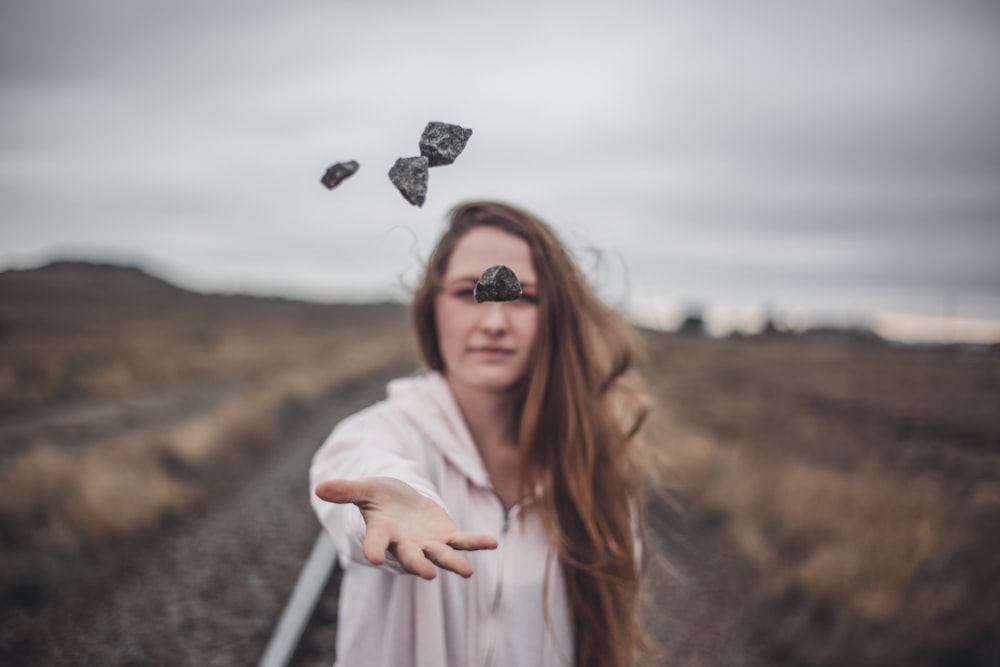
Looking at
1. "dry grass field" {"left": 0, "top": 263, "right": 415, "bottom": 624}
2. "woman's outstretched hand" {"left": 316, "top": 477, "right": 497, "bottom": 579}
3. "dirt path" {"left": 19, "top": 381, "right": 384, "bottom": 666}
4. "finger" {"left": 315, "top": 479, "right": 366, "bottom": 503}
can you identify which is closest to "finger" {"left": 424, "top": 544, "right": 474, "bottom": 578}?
"woman's outstretched hand" {"left": 316, "top": 477, "right": 497, "bottom": 579}

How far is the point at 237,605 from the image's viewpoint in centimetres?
471

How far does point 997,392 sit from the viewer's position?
1708 cm

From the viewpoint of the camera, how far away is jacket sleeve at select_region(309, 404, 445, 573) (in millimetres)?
1534

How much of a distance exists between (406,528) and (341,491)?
0.15 meters

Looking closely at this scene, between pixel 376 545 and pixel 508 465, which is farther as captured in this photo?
pixel 508 465

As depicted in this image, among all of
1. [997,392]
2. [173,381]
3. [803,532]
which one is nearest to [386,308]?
[173,381]

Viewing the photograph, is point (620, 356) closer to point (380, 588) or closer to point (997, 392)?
point (380, 588)

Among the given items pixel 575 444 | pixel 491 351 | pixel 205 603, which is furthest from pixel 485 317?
pixel 205 603

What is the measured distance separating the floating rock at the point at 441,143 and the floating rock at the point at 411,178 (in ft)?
0.06

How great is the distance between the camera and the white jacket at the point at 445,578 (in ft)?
6.55

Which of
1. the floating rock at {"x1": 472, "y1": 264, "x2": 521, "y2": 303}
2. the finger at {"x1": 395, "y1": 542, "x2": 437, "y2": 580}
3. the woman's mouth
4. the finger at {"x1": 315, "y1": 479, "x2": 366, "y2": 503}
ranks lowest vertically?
the finger at {"x1": 395, "y1": 542, "x2": 437, "y2": 580}

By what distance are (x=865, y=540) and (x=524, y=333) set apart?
6.22m

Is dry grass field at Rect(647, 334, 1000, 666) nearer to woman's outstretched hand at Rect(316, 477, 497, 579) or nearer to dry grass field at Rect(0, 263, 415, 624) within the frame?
woman's outstretched hand at Rect(316, 477, 497, 579)

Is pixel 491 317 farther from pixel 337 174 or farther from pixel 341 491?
pixel 337 174
